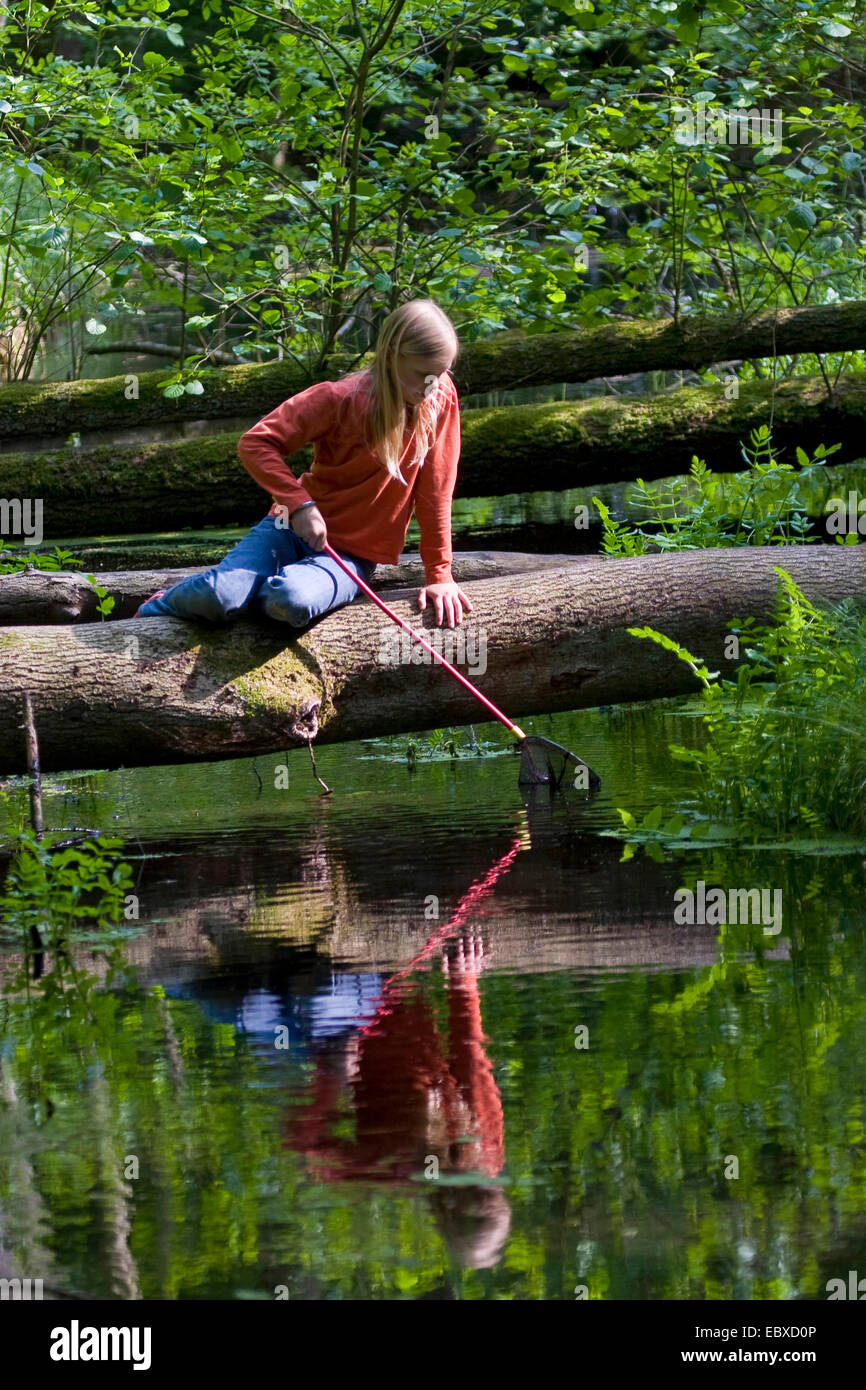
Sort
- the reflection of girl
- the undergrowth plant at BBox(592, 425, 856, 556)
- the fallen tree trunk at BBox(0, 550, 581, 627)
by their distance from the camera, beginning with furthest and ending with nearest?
1. the undergrowth plant at BBox(592, 425, 856, 556)
2. the fallen tree trunk at BBox(0, 550, 581, 627)
3. the reflection of girl

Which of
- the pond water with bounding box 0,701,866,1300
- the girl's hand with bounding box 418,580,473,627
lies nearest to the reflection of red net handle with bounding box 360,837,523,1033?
the pond water with bounding box 0,701,866,1300

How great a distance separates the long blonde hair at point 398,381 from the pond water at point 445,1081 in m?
1.39

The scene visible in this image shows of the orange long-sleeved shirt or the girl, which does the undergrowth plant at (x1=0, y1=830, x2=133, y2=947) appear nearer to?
the girl

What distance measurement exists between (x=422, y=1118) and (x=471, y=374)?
730 cm

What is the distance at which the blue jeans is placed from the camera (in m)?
5.18

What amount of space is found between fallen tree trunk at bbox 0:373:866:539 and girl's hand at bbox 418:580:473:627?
144 inches

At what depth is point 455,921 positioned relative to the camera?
13.6 feet

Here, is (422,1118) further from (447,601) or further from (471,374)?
(471,374)

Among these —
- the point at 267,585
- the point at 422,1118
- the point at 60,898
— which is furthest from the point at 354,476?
the point at 422,1118

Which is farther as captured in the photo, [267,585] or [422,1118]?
[267,585]

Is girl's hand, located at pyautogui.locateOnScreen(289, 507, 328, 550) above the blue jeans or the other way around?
above
